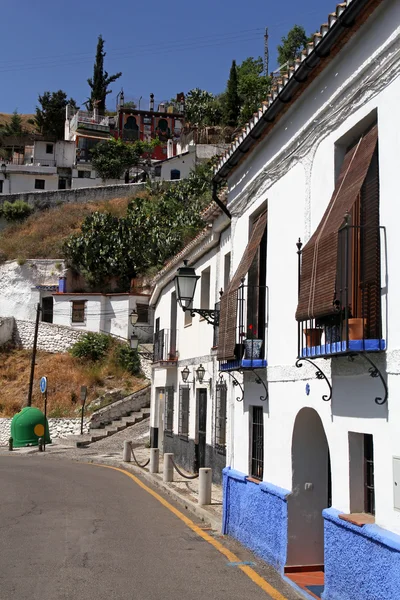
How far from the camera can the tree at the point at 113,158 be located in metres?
69.2

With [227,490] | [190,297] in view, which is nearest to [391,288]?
[227,490]

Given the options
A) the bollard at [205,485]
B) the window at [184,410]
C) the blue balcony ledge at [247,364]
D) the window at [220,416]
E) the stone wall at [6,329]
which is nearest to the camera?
the blue balcony ledge at [247,364]

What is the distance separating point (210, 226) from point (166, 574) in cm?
919

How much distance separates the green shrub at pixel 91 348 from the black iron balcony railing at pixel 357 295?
3225 centimetres

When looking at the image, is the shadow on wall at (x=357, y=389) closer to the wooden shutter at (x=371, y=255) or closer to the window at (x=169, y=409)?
the wooden shutter at (x=371, y=255)

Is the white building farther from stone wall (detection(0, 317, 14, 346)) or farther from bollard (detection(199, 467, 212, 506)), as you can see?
stone wall (detection(0, 317, 14, 346))

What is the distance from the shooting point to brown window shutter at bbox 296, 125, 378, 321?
21.1ft

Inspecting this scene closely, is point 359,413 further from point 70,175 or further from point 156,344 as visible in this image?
point 70,175

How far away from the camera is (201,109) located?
238ft

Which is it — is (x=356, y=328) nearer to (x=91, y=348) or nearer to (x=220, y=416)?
(x=220, y=416)

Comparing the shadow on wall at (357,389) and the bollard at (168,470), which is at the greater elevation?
the shadow on wall at (357,389)

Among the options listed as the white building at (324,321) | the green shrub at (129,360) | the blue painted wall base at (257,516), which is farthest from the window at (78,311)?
the blue painted wall base at (257,516)

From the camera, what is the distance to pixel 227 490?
10391 mm

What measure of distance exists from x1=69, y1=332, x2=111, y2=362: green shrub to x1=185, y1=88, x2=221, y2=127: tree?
3689 centimetres
